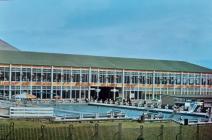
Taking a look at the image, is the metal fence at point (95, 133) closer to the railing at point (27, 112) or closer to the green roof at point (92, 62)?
the railing at point (27, 112)

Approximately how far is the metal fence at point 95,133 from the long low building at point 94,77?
128ft

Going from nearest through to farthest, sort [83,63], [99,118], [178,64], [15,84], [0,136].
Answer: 1. [0,136]
2. [99,118]
3. [15,84]
4. [83,63]
5. [178,64]

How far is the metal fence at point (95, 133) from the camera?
13.5m

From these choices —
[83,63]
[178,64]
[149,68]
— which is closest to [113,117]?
[83,63]

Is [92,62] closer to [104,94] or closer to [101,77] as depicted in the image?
[101,77]

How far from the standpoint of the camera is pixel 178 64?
7225 cm

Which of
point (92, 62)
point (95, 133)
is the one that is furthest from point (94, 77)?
point (95, 133)

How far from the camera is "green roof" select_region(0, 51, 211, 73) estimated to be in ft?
188

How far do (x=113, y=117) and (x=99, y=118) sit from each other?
108cm

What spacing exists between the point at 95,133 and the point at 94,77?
46901mm

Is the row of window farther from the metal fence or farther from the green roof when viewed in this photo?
the metal fence

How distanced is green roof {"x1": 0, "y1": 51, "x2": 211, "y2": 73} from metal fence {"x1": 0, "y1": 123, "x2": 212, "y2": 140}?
41.5 m

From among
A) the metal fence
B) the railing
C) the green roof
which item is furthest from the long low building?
the metal fence

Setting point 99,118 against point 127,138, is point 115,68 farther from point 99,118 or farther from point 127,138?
point 127,138
